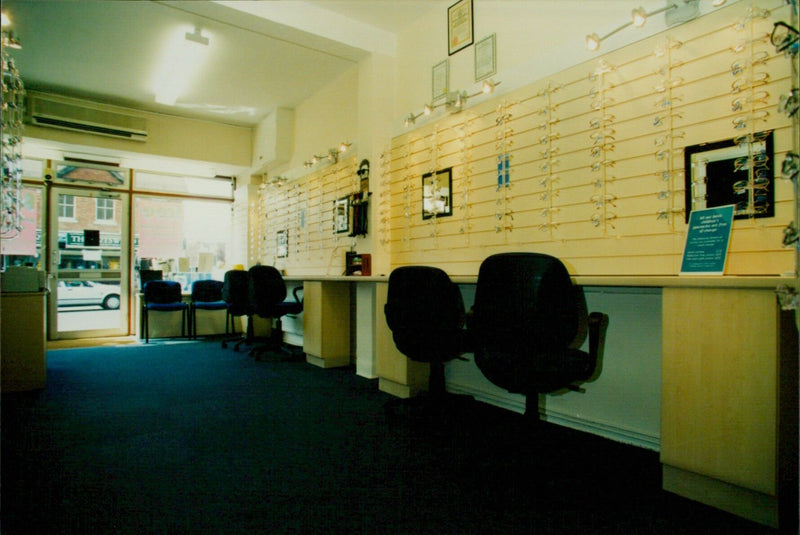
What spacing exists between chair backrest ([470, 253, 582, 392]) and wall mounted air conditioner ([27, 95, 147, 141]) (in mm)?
6302

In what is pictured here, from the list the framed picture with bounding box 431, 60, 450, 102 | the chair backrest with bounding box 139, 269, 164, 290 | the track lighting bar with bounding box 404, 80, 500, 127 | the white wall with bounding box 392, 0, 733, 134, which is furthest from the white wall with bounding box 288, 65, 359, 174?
the chair backrest with bounding box 139, 269, 164, 290

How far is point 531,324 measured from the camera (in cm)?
200

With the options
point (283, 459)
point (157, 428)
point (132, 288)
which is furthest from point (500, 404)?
point (132, 288)

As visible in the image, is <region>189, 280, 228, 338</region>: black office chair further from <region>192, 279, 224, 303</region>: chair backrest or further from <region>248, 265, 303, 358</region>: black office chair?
<region>248, 265, 303, 358</region>: black office chair

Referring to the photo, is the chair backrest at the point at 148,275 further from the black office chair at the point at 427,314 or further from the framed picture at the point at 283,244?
the black office chair at the point at 427,314

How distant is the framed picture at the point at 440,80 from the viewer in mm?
3777

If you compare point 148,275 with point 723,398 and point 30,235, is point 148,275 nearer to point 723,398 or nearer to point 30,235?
point 30,235

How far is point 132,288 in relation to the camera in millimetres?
7176

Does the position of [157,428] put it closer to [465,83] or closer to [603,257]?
[603,257]

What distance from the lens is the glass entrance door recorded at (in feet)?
21.9

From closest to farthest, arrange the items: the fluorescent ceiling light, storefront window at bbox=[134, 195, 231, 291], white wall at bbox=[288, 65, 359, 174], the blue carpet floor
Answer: the blue carpet floor, the fluorescent ceiling light, white wall at bbox=[288, 65, 359, 174], storefront window at bbox=[134, 195, 231, 291]

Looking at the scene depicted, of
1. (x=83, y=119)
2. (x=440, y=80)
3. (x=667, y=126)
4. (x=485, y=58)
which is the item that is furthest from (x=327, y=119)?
(x=667, y=126)

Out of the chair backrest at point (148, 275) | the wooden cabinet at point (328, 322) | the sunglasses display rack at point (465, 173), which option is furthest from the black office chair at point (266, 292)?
the chair backrest at point (148, 275)

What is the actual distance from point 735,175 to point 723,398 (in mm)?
1064
